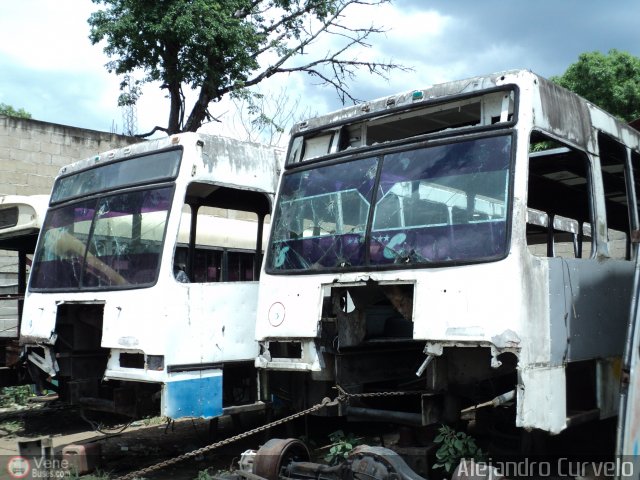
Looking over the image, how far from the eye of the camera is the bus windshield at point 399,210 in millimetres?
4418

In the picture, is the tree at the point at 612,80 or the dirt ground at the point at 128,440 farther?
the tree at the point at 612,80

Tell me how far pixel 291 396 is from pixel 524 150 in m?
2.66

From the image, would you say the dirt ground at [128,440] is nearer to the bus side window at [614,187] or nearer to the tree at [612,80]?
the bus side window at [614,187]

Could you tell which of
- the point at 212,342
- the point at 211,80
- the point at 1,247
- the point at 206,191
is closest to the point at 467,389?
the point at 212,342

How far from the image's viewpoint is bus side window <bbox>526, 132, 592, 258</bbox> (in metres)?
5.24

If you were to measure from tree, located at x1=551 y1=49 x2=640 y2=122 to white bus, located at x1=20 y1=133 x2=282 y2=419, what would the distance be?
38.8 ft

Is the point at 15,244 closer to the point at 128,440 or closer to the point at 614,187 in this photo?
the point at 128,440

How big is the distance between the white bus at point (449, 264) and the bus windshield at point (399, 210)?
0.01 meters

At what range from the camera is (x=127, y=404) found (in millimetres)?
6152

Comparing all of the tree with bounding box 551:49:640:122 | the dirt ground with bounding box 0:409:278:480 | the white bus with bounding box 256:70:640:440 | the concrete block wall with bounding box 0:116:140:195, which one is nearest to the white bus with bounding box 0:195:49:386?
the dirt ground with bounding box 0:409:278:480

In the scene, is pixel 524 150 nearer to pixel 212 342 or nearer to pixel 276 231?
pixel 276 231

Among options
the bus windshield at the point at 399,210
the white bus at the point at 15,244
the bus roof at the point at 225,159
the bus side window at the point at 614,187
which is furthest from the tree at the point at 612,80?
the white bus at the point at 15,244

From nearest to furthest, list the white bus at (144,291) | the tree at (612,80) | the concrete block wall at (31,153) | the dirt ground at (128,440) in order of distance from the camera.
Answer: the white bus at (144,291)
the dirt ground at (128,440)
the concrete block wall at (31,153)
the tree at (612,80)

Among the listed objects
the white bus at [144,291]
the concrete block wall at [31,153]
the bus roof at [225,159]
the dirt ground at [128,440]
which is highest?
the concrete block wall at [31,153]
